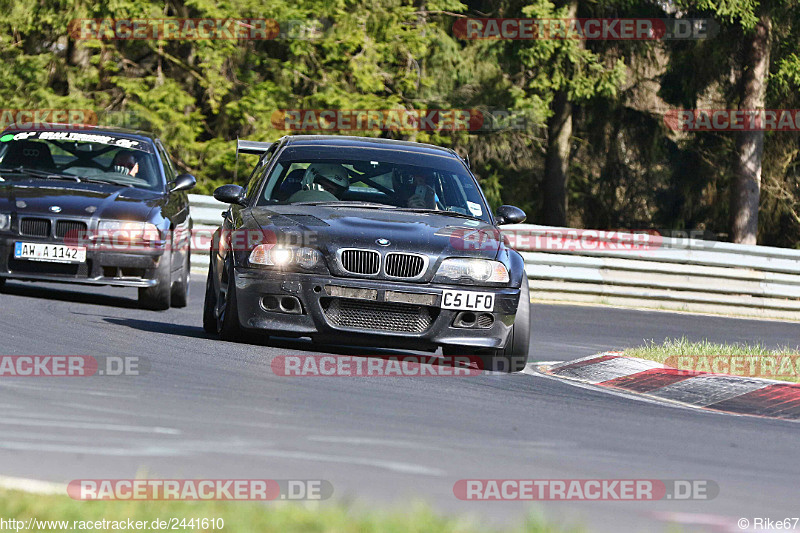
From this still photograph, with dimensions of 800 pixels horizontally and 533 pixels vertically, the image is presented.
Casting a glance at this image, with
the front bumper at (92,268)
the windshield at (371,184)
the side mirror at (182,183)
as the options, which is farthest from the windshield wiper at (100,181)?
the windshield at (371,184)

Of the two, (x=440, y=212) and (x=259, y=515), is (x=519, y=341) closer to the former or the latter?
(x=440, y=212)

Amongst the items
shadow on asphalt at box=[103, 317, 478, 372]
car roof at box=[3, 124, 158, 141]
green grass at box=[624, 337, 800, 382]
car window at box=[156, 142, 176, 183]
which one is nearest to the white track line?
shadow on asphalt at box=[103, 317, 478, 372]

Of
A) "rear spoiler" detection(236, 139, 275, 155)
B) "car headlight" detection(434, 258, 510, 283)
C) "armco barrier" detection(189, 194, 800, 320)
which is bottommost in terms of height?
"armco barrier" detection(189, 194, 800, 320)

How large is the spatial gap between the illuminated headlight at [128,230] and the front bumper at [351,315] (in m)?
3.44

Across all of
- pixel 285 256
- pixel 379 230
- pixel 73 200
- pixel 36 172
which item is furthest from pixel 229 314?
pixel 36 172

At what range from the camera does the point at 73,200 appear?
12.1 m

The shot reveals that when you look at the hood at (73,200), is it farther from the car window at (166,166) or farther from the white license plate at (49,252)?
the car window at (166,166)

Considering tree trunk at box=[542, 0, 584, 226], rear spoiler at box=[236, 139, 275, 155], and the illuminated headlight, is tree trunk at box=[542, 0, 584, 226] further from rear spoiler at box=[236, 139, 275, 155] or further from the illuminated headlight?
rear spoiler at box=[236, 139, 275, 155]

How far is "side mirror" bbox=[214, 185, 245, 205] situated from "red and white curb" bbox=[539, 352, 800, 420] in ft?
8.48

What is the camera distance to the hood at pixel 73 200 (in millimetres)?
11891

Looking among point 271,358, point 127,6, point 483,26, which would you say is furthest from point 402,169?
point 483,26

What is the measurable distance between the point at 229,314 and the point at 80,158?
460 centimetres

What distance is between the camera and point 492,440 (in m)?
6.23

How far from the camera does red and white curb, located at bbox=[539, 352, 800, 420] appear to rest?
851 cm
